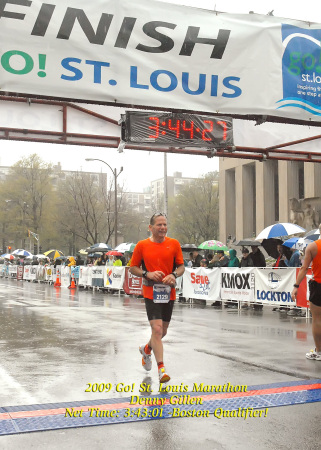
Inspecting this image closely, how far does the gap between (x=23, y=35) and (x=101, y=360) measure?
4.35 meters

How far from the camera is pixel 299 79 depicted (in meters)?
6.66

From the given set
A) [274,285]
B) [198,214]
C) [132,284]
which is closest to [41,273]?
[132,284]

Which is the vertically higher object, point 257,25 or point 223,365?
point 257,25

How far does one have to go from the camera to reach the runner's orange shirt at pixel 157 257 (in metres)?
6.48

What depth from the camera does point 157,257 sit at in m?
6.48

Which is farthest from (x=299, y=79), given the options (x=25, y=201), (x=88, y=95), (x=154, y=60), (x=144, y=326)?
(x=25, y=201)

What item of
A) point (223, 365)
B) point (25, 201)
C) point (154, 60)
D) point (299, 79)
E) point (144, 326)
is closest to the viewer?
point (154, 60)

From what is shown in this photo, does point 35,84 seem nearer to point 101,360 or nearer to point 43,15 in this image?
point 43,15

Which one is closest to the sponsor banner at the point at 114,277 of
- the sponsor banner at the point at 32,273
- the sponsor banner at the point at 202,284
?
the sponsor banner at the point at 202,284

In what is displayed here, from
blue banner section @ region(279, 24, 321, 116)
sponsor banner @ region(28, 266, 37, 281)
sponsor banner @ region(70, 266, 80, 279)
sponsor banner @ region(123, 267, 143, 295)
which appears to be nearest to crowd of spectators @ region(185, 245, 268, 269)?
sponsor banner @ region(123, 267, 143, 295)

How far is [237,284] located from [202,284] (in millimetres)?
2043

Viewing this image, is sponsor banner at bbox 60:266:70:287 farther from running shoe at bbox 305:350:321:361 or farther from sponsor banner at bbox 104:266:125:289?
running shoe at bbox 305:350:321:361

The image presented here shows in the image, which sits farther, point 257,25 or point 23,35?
point 257,25

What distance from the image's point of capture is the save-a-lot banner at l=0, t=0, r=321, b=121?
5832 mm
